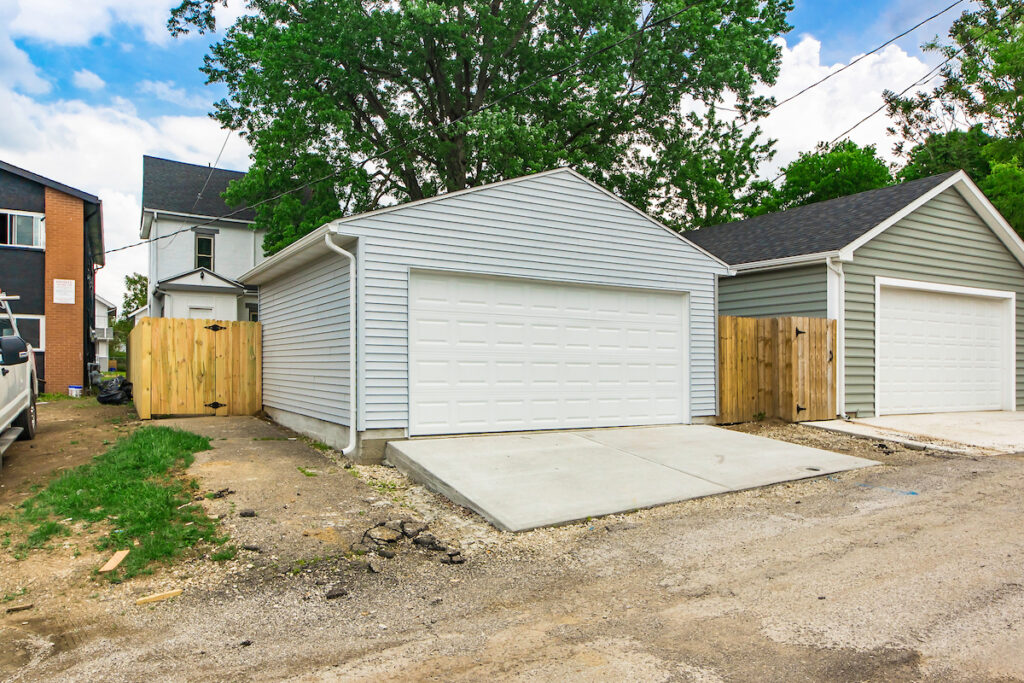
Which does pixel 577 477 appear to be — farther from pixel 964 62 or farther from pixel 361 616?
pixel 964 62

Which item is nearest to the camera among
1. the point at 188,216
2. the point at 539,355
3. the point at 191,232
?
the point at 539,355

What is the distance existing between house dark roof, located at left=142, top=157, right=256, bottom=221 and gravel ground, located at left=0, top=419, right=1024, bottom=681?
18.9 m

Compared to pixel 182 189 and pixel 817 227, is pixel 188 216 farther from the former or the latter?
pixel 817 227

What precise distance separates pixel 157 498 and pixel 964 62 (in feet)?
102

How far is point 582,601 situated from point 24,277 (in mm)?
18252

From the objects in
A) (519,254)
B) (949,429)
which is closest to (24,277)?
(519,254)

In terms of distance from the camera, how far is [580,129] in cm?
1928

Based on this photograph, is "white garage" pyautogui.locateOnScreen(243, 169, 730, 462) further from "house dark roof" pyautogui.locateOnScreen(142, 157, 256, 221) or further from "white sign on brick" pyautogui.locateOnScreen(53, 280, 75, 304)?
"house dark roof" pyautogui.locateOnScreen(142, 157, 256, 221)

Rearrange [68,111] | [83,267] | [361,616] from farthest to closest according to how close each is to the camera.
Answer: [83,267] → [68,111] → [361,616]

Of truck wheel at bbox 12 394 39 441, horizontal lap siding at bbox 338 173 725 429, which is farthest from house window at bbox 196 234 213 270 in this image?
horizontal lap siding at bbox 338 173 725 429

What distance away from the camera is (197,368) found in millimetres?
11203

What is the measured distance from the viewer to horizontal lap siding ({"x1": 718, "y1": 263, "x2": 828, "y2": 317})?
441 inches

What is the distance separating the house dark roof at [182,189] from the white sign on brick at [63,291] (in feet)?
16.1

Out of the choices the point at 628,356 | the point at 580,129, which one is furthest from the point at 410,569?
the point at 580,129
